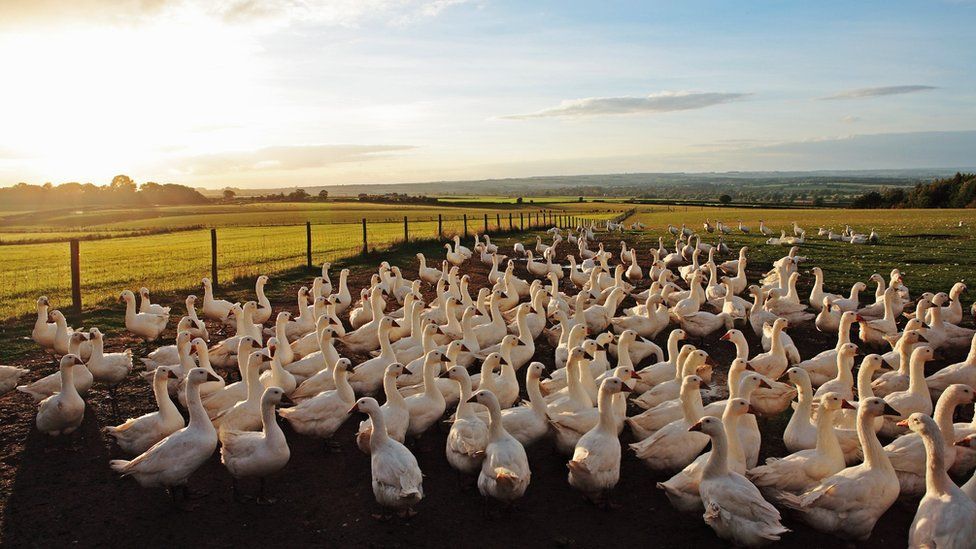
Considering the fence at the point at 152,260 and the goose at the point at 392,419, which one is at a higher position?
the fence at the point at 152,260

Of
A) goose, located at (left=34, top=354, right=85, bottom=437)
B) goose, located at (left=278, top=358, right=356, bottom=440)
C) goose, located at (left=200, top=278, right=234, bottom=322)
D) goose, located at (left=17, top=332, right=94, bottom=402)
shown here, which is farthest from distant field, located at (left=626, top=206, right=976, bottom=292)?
goose, located at (left=34, top=354, right=85, bottom=437)

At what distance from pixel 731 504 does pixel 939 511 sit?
5.21 feet

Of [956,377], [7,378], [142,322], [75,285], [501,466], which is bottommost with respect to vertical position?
[501,466]

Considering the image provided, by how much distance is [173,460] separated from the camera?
6.75 m

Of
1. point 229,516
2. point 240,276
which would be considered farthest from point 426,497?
point 240,276

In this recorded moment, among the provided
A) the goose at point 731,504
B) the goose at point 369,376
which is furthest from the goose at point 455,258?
Answer: the goose at point 731,504

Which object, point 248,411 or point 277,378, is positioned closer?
point 248,411

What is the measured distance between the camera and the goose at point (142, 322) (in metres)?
12.6

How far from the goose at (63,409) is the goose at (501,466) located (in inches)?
210

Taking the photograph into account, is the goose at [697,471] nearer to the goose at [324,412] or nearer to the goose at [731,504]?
the goose at [731,504]

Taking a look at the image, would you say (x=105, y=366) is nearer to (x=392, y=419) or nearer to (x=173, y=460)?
(x=173, y=460)

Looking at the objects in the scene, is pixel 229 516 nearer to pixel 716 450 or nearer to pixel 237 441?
pixel 237 441

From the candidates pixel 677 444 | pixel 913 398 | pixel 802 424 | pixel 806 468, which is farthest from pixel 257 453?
pixel 913 398

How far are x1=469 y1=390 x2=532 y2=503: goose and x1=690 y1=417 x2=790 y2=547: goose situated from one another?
174 cm
